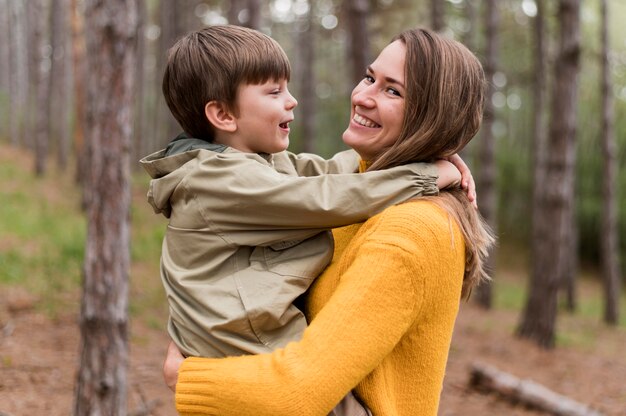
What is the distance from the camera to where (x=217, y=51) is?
1.85 m

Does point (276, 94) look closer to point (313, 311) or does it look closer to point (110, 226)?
point (313, 311)

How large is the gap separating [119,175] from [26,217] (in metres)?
8.70

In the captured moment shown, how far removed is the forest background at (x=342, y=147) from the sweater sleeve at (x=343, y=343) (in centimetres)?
127

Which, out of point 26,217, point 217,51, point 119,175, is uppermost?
point 217,51

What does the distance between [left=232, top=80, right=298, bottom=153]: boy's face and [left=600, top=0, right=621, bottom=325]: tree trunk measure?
11.7 meters

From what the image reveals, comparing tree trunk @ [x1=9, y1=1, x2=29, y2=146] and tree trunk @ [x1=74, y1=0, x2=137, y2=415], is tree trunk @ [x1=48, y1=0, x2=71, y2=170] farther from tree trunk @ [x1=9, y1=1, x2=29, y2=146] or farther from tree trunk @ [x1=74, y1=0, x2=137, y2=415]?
tree trunk @ [x1=74, y1=0, x2=137, y2=415]

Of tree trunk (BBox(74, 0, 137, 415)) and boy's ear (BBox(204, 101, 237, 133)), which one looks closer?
boy's ear (BBox(204, 101, 237, 133))

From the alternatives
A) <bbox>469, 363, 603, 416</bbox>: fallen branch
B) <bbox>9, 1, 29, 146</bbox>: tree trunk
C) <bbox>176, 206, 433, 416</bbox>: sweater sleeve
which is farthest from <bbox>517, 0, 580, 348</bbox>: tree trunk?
<bbox>9, 1, 29, 146</bbox>: tree trunk

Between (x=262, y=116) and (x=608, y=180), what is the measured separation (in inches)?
486

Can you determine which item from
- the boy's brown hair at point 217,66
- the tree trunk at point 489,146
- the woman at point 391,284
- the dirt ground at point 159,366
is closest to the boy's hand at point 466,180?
the woman at point 391,284

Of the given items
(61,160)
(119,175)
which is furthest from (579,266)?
(119,175)

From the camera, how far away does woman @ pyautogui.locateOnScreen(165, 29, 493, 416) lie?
1.51 m

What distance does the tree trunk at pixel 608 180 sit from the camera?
12273mm

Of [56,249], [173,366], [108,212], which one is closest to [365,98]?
[173,366]
